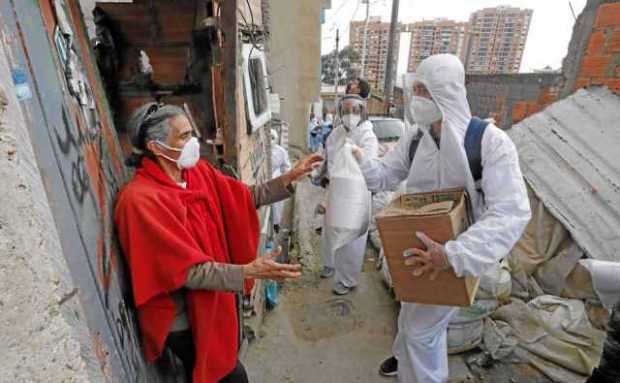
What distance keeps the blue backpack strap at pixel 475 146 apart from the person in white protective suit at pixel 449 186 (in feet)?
0.06

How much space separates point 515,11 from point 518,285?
23.0 metres

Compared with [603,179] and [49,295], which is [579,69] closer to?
[603,179]

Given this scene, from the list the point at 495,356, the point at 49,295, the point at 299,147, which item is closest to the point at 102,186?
the point at 49,295

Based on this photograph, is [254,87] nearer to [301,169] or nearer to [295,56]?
[301,169]

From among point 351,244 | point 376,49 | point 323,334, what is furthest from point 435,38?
point 323,334

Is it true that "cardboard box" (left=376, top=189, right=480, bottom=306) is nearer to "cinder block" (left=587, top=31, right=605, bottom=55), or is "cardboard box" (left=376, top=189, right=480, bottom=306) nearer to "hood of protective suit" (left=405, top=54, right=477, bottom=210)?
"hood of protective suit" (left=405, top=54, right=477, bottom=210)

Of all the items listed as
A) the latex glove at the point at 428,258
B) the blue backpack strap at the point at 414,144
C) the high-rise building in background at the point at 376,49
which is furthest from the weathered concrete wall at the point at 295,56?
the high-rise building in background at the point at 376,49

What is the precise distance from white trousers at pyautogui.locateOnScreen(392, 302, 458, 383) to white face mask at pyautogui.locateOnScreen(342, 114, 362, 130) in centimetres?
Answer: 186

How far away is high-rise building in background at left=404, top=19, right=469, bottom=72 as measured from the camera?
22508 mm

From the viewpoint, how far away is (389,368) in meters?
2.57

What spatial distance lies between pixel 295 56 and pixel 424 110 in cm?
939

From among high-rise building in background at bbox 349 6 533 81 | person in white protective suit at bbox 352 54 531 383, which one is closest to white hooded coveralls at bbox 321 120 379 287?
person in white protective suit at bbox 352 54 531 383

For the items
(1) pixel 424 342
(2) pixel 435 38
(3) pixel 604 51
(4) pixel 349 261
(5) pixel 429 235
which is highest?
(2) pixel 435 38

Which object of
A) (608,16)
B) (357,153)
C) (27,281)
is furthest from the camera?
(608,16)
